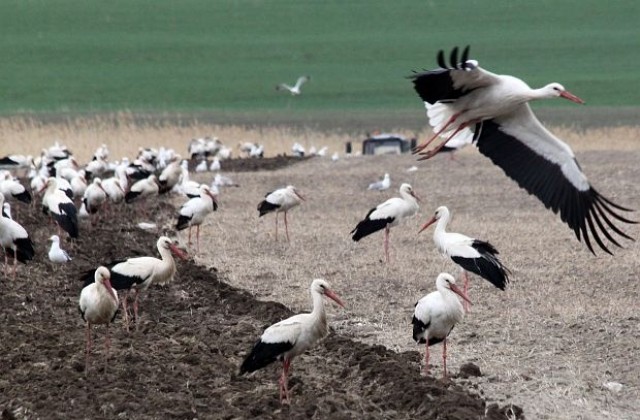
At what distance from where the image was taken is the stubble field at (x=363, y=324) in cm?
764

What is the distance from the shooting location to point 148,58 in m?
58.6

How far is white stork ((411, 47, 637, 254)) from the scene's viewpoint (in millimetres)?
9719

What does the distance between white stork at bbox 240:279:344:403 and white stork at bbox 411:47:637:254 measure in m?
2.37

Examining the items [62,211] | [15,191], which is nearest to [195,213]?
[62,211]

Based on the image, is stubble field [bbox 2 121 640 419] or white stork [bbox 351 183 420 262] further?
white stork [bbox 351 183 420 262]

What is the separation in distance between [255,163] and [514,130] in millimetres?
15853

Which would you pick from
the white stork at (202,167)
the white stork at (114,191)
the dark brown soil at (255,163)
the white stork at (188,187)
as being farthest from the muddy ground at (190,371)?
the dark brown soil at (255,163)

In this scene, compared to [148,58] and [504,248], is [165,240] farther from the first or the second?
[148,58]

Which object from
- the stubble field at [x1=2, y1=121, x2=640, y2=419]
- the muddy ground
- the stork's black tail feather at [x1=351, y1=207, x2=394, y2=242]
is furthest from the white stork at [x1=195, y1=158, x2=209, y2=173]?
the muddy ground

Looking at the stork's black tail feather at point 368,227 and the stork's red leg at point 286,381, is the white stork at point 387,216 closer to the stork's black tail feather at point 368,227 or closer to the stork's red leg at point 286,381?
the stork's black tail feather at point 368,227

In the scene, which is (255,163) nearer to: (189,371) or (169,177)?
(169,177)

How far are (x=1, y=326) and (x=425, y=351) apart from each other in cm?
314

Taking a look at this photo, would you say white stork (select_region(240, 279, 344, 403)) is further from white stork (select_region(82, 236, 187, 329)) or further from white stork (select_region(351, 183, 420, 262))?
white stork (select_region(351, 183, 420, 262))

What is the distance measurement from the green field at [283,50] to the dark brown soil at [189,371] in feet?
123
